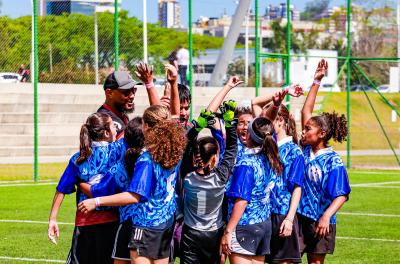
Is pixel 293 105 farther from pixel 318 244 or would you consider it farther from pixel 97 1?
pixel 318 244

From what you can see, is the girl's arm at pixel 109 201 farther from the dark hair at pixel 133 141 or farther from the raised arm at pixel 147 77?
the raised arm at pixel 147 77

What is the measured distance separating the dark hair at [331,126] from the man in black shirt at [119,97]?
1.73 meters

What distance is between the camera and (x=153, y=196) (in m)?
6.89

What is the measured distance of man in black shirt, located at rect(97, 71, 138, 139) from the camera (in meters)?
7.56

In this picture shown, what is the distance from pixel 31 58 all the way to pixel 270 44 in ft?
250

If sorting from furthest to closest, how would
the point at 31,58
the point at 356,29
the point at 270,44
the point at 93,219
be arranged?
the point at 270,44, the point at 356,29, the point at 31,58, the point at 93,219

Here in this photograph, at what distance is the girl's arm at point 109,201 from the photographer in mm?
6680

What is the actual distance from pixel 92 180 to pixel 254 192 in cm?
125

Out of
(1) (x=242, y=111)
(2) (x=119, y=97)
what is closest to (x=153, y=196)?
(2) (x=119, y=97)

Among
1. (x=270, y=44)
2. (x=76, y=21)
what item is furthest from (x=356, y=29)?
(x=76, y=21)

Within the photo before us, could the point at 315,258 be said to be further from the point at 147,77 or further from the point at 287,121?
the point at 147,77

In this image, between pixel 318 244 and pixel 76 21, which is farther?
pixel 76 21

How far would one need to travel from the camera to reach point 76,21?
2602 cm

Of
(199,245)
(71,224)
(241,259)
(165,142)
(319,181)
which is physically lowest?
(71,224)
